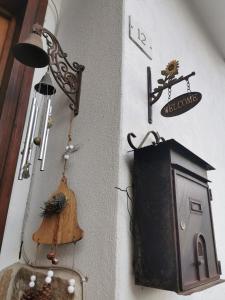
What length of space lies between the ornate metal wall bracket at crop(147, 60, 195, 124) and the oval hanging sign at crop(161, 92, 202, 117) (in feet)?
0.25

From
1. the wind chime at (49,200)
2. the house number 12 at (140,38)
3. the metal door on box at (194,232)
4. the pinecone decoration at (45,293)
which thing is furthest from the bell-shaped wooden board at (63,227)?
the house number 12 at (140,38)

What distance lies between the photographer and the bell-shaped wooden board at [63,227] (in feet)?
2.51

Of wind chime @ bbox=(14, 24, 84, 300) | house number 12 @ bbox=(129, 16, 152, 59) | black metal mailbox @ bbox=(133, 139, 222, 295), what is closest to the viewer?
black metal mailbox @ bbox=(133, 139, 222, 295)

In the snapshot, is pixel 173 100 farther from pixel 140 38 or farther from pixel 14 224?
pixel 14 224

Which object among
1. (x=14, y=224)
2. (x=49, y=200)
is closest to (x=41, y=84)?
(x=49, y=200)

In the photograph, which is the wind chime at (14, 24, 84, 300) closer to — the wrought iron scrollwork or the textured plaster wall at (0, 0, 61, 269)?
the wrought iron scrollwork

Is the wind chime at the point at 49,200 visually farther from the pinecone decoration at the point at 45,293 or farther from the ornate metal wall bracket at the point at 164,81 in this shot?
the ornate metal wall bracket at the point at 164,81

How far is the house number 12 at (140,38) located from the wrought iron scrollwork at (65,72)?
0.25m

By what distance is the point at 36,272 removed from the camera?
797 millimetres

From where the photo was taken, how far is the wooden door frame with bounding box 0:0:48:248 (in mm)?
924

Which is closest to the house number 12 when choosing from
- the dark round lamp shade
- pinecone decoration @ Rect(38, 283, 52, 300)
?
the dark round lamp shade

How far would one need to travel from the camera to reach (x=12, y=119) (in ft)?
3.28

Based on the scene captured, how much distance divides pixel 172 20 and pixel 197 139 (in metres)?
0.76

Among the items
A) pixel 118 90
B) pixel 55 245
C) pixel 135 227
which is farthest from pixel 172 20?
pixel 55 245
